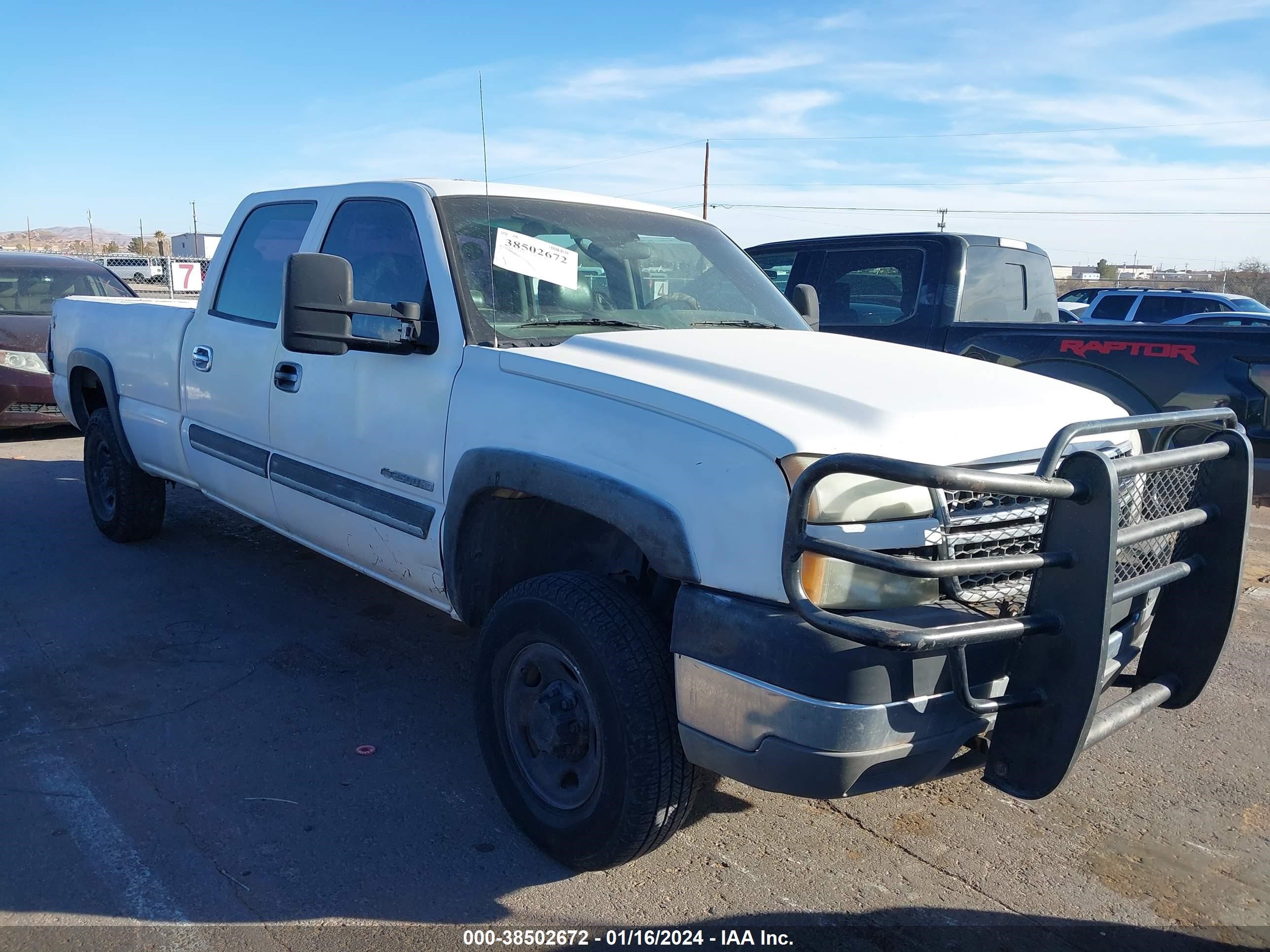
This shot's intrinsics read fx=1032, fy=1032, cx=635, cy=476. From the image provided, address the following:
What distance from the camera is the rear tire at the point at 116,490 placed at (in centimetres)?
598

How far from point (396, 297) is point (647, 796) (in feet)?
6.93

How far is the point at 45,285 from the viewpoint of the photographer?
10469mm

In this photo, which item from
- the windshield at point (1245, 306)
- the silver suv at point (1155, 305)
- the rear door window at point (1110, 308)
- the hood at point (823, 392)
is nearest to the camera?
the hood at point (823, 392)

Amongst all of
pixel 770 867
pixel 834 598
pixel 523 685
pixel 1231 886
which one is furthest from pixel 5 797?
pixel 1231 886

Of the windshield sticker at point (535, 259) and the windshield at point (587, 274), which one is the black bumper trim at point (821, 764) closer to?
the windshield at point (587, 274)

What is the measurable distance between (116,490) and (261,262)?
206cm

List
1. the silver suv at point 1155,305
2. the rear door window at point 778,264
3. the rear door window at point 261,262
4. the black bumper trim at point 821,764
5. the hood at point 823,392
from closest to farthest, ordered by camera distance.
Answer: the black bumper trim at point 821,764 → the hood at point 823,392 → the rear door window at point 261,262 → the rear door window at point 778,264 → the silver suv at point 1155,305

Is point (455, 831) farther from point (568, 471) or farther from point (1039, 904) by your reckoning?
point (1039, 904)

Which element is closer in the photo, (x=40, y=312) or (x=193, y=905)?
(x=193, y=905)

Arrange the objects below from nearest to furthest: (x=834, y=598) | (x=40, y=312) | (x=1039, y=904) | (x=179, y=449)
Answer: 1. (x=834, y=598)
2. (x=1039, y=904)
3. (x=179, y=449)
4. (x=40, y=312)

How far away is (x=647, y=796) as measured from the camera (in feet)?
8.81

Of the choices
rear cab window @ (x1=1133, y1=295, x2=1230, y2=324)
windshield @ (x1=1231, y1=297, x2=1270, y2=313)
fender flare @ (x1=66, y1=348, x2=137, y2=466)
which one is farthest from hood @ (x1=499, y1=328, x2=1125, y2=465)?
windshield @ (x1=1231, y1=297, x2=1270, y2=313)

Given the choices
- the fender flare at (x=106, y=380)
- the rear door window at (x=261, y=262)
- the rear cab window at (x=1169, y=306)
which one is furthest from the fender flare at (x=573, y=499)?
the rear cab window at (x=1169, y=306)

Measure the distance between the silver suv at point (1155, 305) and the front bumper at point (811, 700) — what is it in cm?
1515
